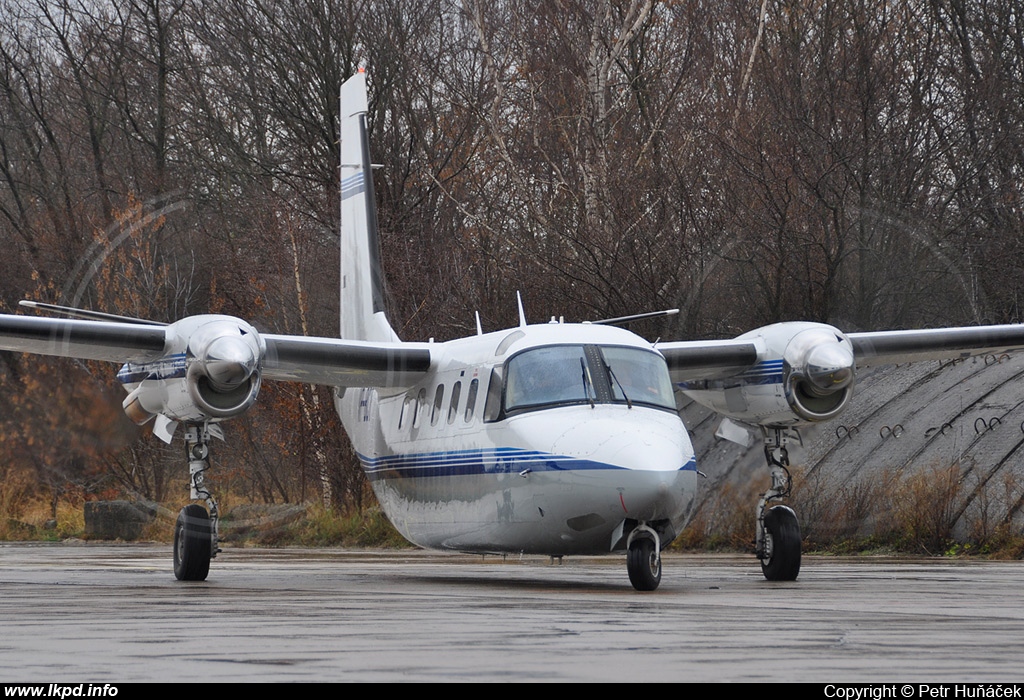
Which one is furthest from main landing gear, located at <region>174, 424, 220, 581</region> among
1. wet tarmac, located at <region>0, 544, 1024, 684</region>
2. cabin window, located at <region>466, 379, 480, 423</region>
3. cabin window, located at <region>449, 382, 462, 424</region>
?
cabin window, located at <region>466, 379, 480, 423</region>

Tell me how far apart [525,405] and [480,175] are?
53.3 feet

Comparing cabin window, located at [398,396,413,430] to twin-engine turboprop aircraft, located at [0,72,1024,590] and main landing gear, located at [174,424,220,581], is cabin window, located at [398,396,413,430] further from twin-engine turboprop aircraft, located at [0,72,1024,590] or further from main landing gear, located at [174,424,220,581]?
main landing gear, located at [174,424,220,581]

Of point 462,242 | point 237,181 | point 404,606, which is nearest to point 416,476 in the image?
point 404,606

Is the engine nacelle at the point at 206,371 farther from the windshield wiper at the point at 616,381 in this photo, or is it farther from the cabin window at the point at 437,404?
the windshield wiper at the point at 616,381

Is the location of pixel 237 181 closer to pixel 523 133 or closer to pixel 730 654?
pixel 523 133

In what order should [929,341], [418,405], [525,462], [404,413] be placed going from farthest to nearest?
[404,413] < [929,341] < [418,405] < [525,462]

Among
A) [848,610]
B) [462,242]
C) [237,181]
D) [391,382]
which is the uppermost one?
[237,181]

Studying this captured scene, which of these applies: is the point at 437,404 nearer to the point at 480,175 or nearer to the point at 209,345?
the point at 209,345

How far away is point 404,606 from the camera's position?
31.4 feet

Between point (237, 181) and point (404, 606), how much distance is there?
20921mm

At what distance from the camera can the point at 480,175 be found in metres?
27.5

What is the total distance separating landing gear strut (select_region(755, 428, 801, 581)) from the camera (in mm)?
12648

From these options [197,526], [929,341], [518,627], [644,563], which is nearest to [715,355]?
[929,341]

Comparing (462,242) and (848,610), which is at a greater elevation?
(462,242)
